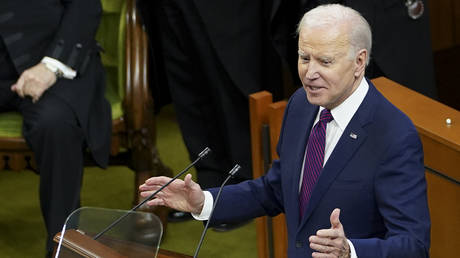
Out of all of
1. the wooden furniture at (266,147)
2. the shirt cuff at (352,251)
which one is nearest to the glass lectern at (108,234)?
the shirt cuff at (352,251)

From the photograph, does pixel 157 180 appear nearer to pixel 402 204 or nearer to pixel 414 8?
pixel 402 204

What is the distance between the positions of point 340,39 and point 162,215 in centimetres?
193

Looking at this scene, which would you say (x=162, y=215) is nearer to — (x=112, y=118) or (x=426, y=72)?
(x=112, y=118)

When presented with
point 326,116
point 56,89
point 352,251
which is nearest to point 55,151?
point 56,89

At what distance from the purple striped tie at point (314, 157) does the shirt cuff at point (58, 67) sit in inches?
62.6

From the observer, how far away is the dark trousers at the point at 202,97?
3826mm

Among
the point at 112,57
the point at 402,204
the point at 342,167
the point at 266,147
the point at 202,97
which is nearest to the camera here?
the point at 402,204

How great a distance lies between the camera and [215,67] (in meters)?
3.84

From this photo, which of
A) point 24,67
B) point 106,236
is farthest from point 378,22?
point 106,236

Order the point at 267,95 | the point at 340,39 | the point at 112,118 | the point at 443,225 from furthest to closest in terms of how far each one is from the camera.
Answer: the point at 112,118 → the point at 267,95 → the point at 443,225 → the point at 340,39

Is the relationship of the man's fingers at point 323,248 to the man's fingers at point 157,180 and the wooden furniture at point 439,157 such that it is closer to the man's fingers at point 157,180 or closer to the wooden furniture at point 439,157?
the man's fingers at point 157,180

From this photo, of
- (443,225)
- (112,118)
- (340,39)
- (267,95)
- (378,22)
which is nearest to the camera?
(340,39)

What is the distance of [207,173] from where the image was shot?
12.9ft

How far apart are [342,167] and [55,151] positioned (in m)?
1.60
